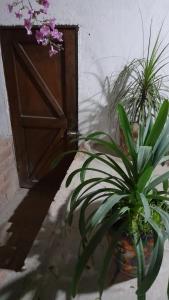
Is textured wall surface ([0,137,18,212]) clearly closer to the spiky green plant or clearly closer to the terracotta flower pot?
the spiky green plant

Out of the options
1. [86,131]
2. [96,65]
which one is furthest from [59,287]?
[96,65]

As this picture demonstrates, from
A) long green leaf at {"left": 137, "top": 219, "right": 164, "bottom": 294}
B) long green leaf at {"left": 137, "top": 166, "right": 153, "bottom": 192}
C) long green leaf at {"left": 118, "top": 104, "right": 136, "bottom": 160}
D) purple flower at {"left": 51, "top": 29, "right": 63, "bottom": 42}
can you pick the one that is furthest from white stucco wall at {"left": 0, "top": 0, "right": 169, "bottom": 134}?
long green leaf at {"left": 137, "top": 219, "right": 164, "bottom": 294}

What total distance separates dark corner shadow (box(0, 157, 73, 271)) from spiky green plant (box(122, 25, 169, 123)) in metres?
0.95

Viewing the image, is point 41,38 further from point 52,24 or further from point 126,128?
point 126,128

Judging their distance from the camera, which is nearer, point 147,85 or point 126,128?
point 126,128

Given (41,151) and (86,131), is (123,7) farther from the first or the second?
(41,151)

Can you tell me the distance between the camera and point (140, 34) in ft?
5.88

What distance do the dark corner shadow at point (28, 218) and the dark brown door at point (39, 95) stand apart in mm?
170

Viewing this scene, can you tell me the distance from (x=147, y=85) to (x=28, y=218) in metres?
1.76

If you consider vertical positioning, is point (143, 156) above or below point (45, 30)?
below

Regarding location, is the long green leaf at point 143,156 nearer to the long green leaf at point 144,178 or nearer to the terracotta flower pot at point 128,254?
the long green leaf at point 144,178

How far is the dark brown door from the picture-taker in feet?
6.74

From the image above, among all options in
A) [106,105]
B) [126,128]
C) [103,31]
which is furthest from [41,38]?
[126,128]

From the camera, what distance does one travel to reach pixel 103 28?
1.83 meters
